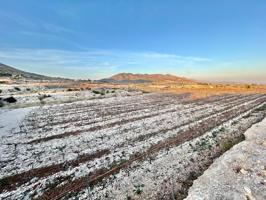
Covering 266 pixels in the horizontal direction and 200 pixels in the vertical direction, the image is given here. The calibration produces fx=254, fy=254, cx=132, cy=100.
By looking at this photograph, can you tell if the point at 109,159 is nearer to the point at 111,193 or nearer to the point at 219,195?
the point at 111,193

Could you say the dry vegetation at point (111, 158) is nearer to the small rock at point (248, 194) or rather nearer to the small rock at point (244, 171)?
the small rock at point (244, 171)

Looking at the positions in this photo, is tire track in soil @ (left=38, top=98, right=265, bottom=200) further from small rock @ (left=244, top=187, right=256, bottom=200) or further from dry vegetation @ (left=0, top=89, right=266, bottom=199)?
small rock @ (left=244, top=187, right=256, bottom=200)

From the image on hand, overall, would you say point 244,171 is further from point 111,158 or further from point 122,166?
point 111,158

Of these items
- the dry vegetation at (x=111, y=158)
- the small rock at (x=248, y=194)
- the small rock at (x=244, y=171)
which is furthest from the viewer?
the small rock at (x=244, y=171)

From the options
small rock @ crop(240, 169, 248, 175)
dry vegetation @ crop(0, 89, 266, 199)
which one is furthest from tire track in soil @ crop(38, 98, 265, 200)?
small rock @ crop(240, 169, 248, 175)

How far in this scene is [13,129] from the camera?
22234 millimetres

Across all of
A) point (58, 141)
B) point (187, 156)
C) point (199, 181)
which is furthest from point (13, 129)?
point (199, 181)

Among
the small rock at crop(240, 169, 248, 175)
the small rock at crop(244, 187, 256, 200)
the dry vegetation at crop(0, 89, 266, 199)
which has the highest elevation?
the small rock at crop(244, 187, 256, 200)

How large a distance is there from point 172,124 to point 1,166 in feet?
45.9

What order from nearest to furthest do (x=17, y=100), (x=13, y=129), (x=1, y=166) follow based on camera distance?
(x=1, y=166) < (x=13, y=129) < (x=17, y=100)

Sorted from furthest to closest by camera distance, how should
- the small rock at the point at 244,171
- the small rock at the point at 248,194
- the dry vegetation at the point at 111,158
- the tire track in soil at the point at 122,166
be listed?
the small rock at the point at 244,171
the dry vegetation at the point at 111,158
the tire track in soil at the point at 122,166
the small rock at the point at 248,194

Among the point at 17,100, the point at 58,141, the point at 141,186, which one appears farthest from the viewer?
the point at 17,100

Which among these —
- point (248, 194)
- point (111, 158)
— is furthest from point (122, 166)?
point (248, 194)

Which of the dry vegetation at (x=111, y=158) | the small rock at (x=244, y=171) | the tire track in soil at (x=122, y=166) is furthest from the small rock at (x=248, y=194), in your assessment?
the tire track in soil at (x=122, y=166)
